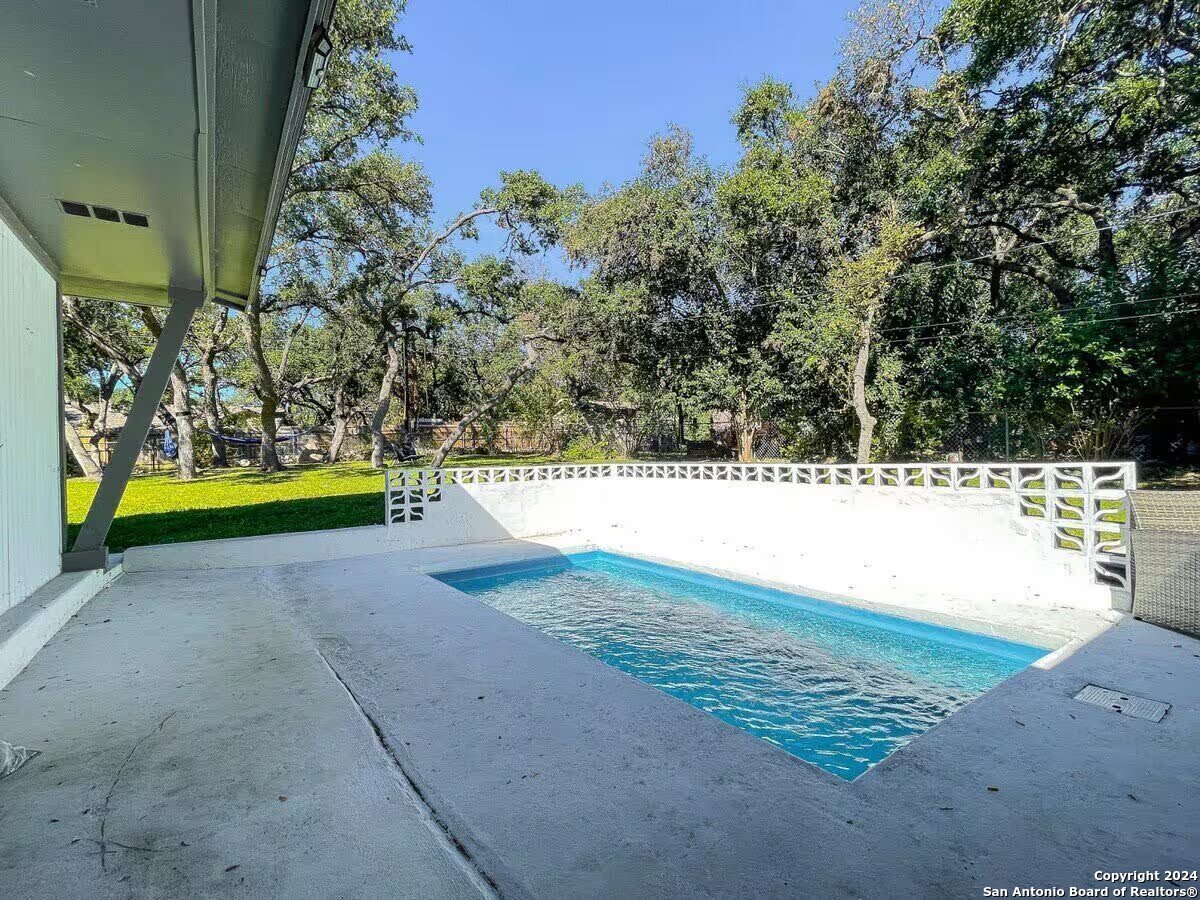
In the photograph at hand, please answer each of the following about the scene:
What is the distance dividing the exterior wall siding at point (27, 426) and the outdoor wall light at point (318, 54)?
287cm

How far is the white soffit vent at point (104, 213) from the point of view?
3264mm

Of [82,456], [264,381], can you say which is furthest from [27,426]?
[82,456]

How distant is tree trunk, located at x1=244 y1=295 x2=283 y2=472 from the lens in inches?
480

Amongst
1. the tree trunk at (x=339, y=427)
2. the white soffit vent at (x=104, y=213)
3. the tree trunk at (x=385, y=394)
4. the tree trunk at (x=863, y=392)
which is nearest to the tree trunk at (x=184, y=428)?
the tree trunk at (x=385, y=394)

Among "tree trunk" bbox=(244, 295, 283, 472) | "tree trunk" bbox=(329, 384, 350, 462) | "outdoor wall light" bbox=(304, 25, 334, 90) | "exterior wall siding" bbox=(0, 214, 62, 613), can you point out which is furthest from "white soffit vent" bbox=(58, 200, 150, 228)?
"tree trunk" bbox=(329, 384, 350, 462)

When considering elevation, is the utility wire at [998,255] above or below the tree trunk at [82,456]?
above

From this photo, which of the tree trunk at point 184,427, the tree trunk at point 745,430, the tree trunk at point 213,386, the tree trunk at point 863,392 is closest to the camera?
the tree trunk at point 863,392

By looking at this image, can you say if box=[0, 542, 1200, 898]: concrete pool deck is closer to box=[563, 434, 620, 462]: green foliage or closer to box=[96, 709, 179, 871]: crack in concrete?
box=[96, 709, 179, 871]: crack in concrete

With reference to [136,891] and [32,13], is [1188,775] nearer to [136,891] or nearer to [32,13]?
[136,891]

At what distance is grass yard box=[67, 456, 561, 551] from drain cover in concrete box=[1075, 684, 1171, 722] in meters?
7.33

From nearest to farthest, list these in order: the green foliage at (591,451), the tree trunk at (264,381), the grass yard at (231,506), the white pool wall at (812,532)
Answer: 1. the white pool wall at (812,532)
2. the grass yard at (231,506)
3. the tree trunk at (264,381)
4. the green foliage at (591,451)

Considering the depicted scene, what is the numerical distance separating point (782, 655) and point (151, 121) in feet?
16.7

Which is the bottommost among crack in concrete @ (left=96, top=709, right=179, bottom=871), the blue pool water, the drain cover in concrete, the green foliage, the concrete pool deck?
the blue pool water

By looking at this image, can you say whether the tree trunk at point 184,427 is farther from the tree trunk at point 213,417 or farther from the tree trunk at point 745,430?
the tree trunk at point 745,430
